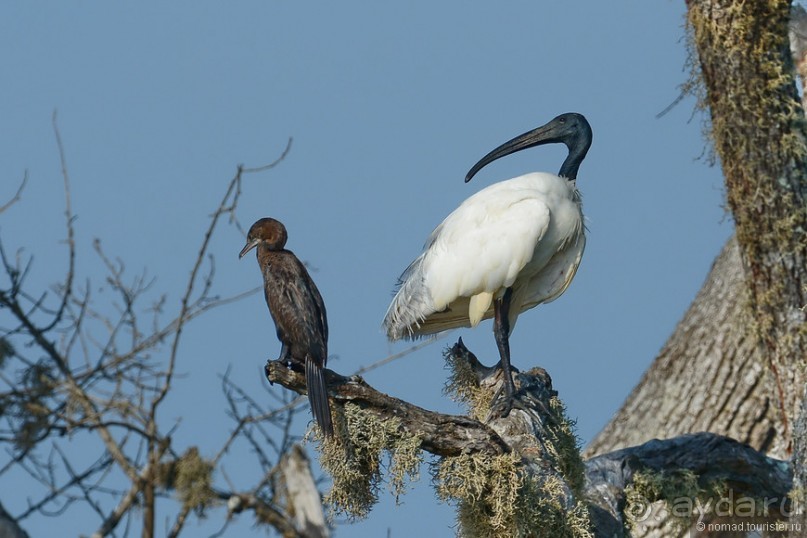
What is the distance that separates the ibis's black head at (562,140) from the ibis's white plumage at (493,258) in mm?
564

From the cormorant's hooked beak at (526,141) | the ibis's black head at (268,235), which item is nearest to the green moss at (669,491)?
the ibis's black head at (268,235)

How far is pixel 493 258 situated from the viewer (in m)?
7.38

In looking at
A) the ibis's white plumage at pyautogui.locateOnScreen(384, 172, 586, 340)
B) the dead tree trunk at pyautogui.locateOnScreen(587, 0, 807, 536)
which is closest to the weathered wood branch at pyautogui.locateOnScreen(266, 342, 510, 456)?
the ibis's white plumage at pyautogui.locateOnScreen(384, 172, 586, 340)

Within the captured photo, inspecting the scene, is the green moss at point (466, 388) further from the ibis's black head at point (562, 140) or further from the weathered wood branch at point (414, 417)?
the ibis's black head at point (562, 140)

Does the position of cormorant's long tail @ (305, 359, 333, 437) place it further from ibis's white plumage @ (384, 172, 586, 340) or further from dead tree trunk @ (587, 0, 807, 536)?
dead tree trunk @ (587, 0, 807, 536)

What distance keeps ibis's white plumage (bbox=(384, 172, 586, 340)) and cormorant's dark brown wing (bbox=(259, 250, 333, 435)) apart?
49.9 inches

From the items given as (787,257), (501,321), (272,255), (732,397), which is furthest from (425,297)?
(732,397)

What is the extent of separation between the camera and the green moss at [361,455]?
588cm

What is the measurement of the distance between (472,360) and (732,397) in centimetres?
342

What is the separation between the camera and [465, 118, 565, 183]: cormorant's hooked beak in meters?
8.69

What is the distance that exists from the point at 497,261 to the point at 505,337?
0.40 m

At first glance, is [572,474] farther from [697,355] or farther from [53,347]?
[697,355]

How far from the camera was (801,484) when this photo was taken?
646cm

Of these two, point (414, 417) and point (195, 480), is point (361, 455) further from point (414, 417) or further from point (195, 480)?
point (195, 480)
